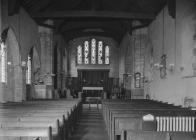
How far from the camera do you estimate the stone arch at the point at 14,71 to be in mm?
14219

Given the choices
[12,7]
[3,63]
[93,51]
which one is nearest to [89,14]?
[12,7]

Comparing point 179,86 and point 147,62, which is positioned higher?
point 147,62

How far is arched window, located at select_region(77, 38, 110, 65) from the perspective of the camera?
3139 cm

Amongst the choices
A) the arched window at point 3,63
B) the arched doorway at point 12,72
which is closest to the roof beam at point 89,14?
the arched doorway at point 12,72

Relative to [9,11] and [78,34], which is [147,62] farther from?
[78,34]

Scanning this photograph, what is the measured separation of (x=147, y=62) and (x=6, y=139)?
591 inches

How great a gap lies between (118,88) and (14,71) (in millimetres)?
13239

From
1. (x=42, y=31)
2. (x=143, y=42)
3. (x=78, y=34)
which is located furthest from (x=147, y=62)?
(x=78, y=34)

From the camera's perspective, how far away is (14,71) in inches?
584

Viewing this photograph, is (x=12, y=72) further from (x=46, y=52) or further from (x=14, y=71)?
(x=46, y=52)

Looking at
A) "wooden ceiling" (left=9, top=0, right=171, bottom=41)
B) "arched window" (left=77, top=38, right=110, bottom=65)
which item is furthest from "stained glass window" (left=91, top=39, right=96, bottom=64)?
"wooden ceiling" (left=9, top=0, right=171, bottom=41)

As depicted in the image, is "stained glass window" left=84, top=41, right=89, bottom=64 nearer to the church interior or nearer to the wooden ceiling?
the church interior

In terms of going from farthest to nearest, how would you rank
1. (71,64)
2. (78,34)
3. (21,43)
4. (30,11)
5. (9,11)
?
(71,64), (78,34), (30,11), (21,43), (9,11)

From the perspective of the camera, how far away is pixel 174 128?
21.6ft
